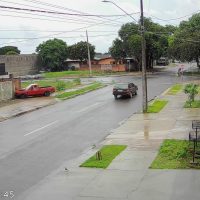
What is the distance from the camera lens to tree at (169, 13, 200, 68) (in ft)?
233

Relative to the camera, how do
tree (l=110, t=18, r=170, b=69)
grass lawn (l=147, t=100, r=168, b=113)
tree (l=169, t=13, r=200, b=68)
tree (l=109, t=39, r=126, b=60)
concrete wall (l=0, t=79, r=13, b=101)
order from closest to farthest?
grass lawn (l=147, t=100, r=168, b=113)
concrete wall (l=0, t=79, r=13, b=101)
tree (l=169, t=13, r=200, b=68)
tree (l=110, t=18, r=170, b=69)
tree (l=109, t=39, r=126, b=60)

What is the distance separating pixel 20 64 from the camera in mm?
95250

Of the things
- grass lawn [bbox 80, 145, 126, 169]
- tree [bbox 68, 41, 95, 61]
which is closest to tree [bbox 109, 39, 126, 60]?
tree [bbox 68, 41, 95, 61]

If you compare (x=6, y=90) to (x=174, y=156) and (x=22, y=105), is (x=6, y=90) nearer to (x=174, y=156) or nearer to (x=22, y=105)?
(x=22, y=105)

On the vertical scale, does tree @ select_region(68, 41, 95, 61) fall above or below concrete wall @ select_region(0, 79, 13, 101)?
above

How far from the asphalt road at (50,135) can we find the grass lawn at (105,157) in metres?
1.03

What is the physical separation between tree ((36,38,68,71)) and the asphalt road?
63.3 meters

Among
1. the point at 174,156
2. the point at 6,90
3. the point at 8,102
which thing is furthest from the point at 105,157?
the point at 6,90

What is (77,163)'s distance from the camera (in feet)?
57.5

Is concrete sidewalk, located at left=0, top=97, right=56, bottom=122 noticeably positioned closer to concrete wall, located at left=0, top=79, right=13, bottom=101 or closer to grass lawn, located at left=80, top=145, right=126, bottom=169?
concrete wall, located at left=0, top=79, right=13, bottom=101

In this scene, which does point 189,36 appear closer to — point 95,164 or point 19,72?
point 19,72

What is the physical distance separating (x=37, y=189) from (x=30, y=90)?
31.7 m

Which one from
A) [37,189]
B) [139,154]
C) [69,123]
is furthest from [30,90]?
[37,189]

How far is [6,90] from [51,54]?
5944cm
